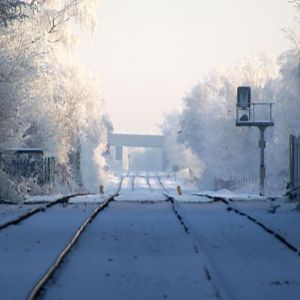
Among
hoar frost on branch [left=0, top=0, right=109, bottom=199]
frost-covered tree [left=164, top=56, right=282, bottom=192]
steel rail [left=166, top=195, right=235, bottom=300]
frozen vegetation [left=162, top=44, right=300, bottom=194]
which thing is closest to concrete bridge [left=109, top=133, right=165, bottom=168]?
frozen vegetation [left=162, top=44, right=300, bottom=194]

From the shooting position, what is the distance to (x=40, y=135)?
151 ft

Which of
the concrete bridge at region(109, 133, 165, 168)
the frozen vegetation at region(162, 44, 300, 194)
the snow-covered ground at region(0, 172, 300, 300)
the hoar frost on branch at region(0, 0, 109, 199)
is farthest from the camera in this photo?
the concrete bridge at region(109, 133, 165, 168)

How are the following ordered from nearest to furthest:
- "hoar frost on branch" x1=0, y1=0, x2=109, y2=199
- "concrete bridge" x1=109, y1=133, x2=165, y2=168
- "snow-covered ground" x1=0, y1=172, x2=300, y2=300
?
"snow-covered ground" x1=0, y1=172, x2=300, y2=300 → "hoar frost on branch" x1=0, y1=0, x2=109, y2=199 → "concrete bridge" x1=109, y1=133, x2=165, y2=168

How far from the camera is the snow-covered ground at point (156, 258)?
8.13 metres

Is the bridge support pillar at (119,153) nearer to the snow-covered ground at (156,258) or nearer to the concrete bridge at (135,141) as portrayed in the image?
the concrete bridge at (135,141)

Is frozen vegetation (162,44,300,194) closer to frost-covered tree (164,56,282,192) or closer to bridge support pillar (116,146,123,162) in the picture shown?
frost-covered tree (164,56,282,192)

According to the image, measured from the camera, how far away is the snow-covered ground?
8.13 m

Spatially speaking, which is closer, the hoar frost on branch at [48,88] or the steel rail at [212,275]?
the steel rail at [212,275]

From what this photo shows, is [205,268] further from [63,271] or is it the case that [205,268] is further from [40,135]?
[40,135]

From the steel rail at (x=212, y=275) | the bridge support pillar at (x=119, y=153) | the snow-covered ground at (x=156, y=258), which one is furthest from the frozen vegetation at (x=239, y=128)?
the bridge support pillar at (x=119, y=153)

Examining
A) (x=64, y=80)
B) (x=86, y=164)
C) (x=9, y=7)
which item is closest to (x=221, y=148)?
(x=86, y=164)

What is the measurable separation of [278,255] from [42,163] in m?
31.9

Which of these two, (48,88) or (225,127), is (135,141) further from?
(48,88)

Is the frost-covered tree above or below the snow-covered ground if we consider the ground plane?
above
